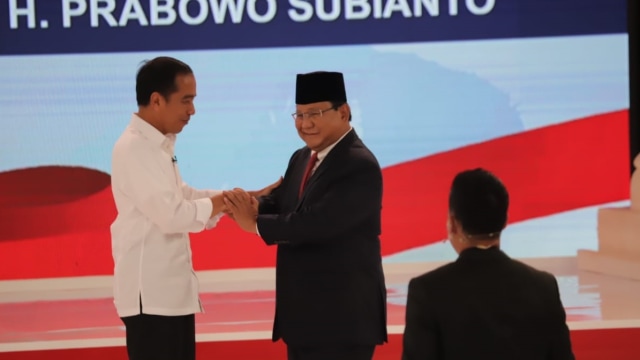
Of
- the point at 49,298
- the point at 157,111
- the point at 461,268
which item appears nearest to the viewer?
the point at 461,268

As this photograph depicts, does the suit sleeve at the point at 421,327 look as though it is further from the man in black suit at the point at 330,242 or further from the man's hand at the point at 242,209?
the man's hand at the point at 242,209

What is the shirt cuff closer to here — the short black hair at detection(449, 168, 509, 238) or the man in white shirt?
the man in white shirt

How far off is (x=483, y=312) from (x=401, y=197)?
4.59m

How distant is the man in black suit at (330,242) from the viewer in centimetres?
276

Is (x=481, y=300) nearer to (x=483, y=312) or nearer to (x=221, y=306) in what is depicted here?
(x=483, y=312)

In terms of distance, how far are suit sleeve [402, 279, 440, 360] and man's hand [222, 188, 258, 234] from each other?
1.14 metres

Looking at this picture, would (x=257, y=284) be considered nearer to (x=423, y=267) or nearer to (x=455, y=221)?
(x=423, y=267)

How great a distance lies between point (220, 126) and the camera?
629 cm

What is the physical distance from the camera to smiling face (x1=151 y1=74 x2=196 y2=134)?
2.85 meters

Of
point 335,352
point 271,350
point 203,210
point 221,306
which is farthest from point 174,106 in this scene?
point 221,306

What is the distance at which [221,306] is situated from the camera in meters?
5.50

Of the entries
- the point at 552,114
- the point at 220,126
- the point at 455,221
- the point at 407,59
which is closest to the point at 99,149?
the point at 220,126

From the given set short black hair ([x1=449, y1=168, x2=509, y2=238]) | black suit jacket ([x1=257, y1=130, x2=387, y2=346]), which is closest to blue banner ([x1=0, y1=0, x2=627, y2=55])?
black suit jacket ([x1=257, y1=130, x2=387, y2=346])

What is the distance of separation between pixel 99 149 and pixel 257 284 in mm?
1312
